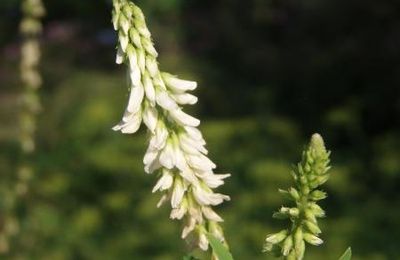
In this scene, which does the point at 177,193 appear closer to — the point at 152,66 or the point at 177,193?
the point at 177,193

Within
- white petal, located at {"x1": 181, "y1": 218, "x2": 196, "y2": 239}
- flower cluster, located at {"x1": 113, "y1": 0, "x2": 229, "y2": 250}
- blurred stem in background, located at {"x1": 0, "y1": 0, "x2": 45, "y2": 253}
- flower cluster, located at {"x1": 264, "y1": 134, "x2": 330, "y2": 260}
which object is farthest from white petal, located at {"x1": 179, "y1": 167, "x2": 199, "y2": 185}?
blurred stem in background, located at {"x1": 0, "y1": 0, "x2": 45, "y2": 253}

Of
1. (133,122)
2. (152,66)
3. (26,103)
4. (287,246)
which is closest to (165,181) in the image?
(133,122)

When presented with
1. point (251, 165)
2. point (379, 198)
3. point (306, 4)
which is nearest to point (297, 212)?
point (379, 198)

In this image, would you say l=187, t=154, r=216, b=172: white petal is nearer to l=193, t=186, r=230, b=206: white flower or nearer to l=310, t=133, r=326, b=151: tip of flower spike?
l=193, t=186, r=230, b=206: white flower

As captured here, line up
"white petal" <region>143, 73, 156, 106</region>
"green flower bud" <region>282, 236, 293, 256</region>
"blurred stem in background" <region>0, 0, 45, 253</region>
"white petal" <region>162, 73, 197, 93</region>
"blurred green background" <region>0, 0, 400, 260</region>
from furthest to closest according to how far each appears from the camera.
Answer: "blurred green background" <region>0, 0, 400, 260</region>
"blurred stem in background" <region>0, 0, 45, 253</region>
"white petal" <region>162, 73, 197, 93</region>
"white petal" <region>143, 73, 156, 106</region>
"green flower bud" <region>282, 236, 293, 256</region>

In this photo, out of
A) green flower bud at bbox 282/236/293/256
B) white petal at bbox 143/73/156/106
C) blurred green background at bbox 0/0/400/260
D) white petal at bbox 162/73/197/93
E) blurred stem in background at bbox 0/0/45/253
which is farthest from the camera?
blurred green background at bbox 0/0/400/260

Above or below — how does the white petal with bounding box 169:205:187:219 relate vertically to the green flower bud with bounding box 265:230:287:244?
above
